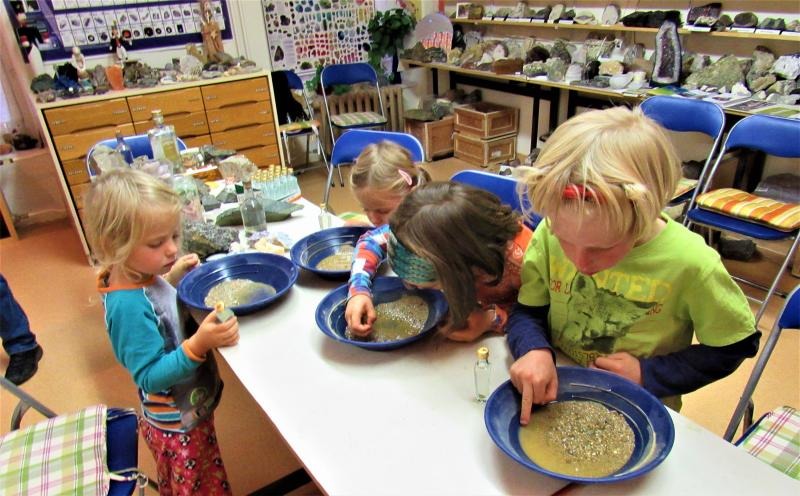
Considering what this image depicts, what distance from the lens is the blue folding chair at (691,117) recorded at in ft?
8.45

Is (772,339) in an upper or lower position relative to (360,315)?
lower

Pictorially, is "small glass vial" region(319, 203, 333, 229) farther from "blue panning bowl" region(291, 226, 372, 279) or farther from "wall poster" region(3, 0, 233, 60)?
"wall poster" region(3, 0, 233, 60)

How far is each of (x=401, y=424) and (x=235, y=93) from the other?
3.42m

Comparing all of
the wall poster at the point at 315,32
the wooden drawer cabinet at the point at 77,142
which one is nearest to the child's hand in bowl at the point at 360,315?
the wooden drawer cabinet at the point at 77,142

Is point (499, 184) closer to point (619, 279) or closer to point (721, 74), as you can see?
point (619, 279)

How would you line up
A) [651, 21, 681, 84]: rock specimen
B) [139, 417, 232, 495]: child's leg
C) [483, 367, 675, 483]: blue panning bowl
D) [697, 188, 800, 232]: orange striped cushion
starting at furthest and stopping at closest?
[651, 21, 681, 84]: rock specimen
[697, 188, 800, 232]: orange striped cushion
[139, 417, 232, 495]: child's leg
[483, 367, 675, 483]: blue panning bowl

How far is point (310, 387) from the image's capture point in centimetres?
104

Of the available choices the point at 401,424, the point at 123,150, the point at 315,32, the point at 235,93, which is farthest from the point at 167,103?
the point at 401,424

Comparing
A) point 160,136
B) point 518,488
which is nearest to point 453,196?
point 518,488

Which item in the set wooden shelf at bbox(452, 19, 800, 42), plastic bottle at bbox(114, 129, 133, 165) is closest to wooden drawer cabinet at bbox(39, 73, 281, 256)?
plastic bottle at bbox(114, 129, 133, 165)

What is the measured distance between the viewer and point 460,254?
1.05m

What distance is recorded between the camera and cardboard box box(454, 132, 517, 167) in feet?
14.3

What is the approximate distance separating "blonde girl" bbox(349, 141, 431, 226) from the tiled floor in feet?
1.41

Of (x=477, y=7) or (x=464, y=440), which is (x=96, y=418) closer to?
(x=464, y=440)
